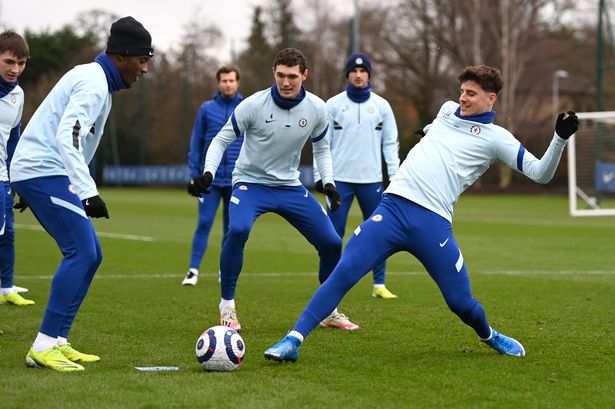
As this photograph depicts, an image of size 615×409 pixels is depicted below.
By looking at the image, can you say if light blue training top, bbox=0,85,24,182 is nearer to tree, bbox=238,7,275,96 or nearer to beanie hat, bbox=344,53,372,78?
beanie hat, bbox=344,53,372,78

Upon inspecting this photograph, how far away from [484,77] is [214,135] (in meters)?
5.54

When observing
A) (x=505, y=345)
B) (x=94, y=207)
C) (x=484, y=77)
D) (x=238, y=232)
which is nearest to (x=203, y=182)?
(x=238, y=232)

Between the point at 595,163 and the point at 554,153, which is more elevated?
the point at 554,153

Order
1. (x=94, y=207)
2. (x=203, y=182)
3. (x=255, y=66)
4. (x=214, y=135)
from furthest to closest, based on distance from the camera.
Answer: (x=255, y=66) < (x=214, y=135) < (x=203, y=182) < (x=94, y=207)

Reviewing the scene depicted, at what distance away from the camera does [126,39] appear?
6430mm

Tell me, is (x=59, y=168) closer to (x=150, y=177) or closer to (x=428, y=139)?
(x=428, y=139)

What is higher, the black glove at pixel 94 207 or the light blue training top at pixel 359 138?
the light blue training top at pixel 359 138

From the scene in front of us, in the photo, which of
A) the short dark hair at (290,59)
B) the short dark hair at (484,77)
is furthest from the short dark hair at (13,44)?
the short dark hair at (484,77)

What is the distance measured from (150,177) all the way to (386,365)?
46076 millimetres

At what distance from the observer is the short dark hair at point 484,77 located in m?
6.62

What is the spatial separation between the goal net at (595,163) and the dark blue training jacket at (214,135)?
59.4 feet

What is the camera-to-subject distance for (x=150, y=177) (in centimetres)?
5147

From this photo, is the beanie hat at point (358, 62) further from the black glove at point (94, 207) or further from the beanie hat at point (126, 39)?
the black glove at point (94, 207)

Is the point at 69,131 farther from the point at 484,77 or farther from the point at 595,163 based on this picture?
the point at 595,163
